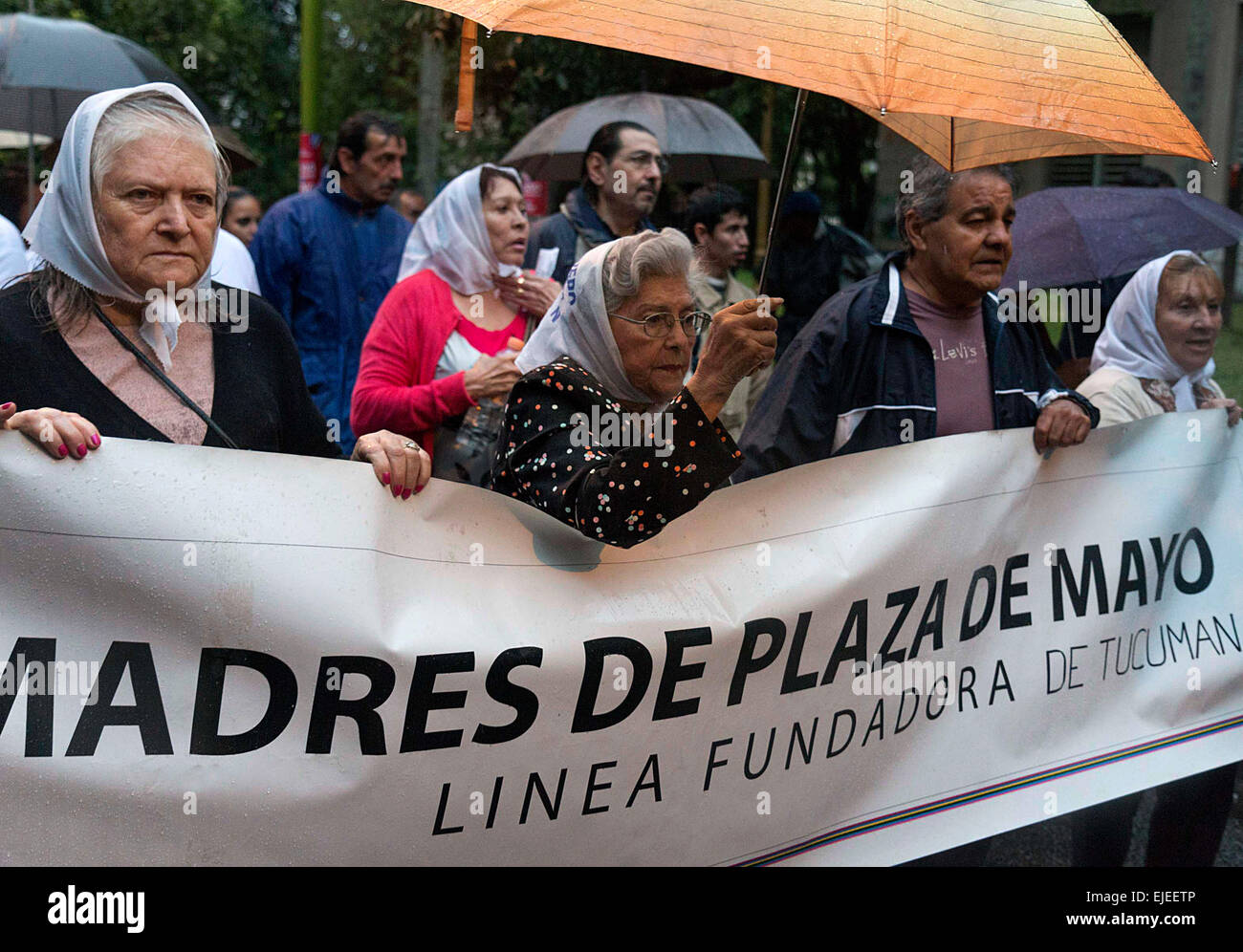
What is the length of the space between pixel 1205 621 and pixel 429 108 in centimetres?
1662

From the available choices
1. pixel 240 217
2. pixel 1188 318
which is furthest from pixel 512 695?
A: pixel 240 217

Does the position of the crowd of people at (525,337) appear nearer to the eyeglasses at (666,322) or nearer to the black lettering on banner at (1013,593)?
the eyeglasses at (666,322)

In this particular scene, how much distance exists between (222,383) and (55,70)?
5498 mm

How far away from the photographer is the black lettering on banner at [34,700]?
7.65 feet

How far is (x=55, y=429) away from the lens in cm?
234

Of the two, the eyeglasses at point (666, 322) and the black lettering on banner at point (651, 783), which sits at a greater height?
the eyeglasses at point (666, 322)

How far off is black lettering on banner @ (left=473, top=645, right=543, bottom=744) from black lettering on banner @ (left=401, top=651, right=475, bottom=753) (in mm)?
49

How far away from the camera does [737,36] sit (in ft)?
8.20

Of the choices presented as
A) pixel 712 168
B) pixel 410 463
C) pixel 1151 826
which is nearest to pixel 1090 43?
pixel 410 463

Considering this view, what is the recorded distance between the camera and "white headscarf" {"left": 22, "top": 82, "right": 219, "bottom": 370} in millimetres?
2463

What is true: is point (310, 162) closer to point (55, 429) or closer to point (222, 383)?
point (222, 383)

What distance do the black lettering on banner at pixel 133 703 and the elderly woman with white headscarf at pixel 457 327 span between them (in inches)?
74.2

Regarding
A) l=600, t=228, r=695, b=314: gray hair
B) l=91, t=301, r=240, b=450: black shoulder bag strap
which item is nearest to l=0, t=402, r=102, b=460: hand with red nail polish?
l=91, t=301, r=240, b=450: black shoulder bag strap

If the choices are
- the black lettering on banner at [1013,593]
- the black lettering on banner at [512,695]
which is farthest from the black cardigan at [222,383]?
the black lettering on banner at [1013,593]
